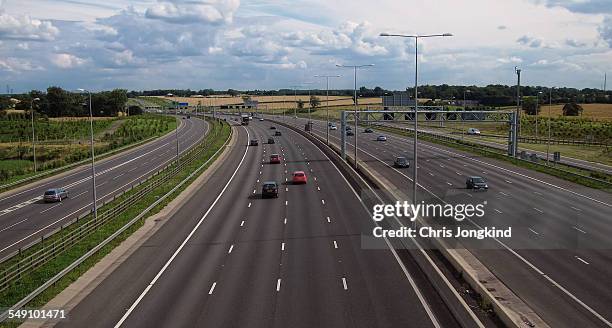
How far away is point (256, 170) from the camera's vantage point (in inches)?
2844

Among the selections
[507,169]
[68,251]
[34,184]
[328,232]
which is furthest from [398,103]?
[68,251]

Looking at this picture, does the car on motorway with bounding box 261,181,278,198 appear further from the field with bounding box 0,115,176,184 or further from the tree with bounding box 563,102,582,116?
the tree with bounding box 563,102,582,116

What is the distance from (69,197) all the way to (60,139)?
279 feet

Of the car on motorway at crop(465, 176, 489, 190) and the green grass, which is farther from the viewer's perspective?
the car on motorway at crop(465, 176, 489, 190)

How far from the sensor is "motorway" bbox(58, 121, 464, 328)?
68.0 ft

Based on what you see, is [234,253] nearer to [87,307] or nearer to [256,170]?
[87,307]

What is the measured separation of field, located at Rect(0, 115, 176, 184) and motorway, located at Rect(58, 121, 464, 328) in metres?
46.5

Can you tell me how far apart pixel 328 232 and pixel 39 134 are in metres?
120

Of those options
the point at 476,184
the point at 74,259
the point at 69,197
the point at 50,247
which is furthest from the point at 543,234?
the point at 69,197

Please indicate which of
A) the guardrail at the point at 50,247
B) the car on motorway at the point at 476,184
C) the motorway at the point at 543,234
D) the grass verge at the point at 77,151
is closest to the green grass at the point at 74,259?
the guardrail at the point at 50,247

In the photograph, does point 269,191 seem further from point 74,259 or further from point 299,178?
point 74,259

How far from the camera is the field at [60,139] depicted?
96.1 metres

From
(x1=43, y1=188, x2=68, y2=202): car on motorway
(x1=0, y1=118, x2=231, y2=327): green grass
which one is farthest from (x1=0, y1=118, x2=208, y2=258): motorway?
(x1=0, y1=118, x2=231, y2=327): green grass

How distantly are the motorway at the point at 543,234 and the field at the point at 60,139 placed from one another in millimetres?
50795
